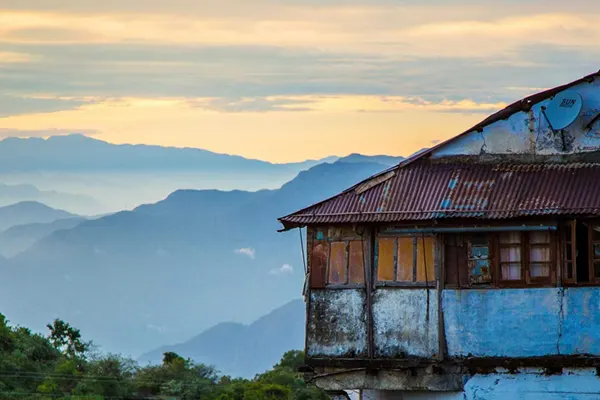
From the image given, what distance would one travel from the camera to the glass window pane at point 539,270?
28.7m

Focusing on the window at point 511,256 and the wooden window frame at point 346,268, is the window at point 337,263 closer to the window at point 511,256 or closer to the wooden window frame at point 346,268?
the wooden window frame at point 346,268

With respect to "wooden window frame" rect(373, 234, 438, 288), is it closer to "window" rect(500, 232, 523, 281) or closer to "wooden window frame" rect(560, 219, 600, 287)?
"window" rect(500, 232, 523, 281)

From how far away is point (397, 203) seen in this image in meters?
29.7

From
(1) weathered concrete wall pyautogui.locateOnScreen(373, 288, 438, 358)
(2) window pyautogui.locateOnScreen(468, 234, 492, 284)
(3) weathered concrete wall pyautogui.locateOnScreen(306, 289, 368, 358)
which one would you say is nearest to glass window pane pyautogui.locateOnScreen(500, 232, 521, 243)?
(2) window pyautogui.locateOnScreen(468, 234, 492, 284)

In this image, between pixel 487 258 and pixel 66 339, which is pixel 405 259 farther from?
pixel 66 339

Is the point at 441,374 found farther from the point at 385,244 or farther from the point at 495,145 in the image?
the point at 495,145

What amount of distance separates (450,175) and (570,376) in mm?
4378

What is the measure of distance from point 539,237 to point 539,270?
587mm

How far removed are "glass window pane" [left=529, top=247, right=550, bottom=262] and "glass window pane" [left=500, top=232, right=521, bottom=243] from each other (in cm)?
31

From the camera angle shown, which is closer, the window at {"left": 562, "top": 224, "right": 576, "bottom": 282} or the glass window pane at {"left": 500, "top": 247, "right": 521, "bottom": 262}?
the window at {"left": 562, "top": 224, "right": 576, "bottom": 282}

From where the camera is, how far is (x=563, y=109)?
29.4 meters

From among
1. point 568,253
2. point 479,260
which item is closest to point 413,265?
point 479,260

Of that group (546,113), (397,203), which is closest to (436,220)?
(397,203)

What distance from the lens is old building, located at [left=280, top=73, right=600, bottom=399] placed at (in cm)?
2855
